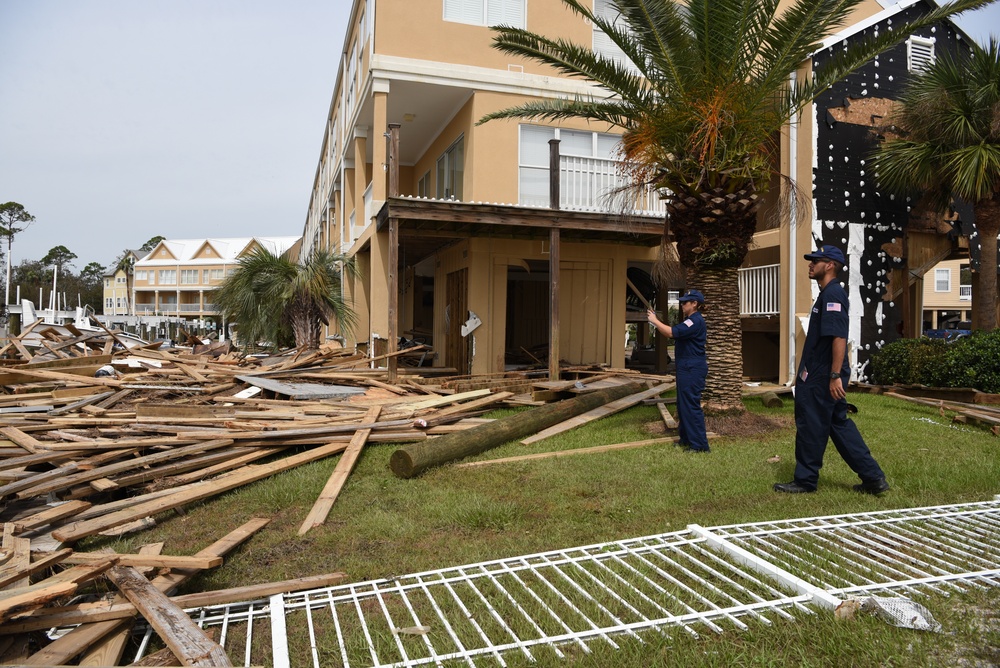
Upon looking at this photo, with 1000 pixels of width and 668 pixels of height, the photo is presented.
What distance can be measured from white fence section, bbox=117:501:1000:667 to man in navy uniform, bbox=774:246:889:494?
3.08 feet

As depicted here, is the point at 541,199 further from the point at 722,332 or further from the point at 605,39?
the point at 722,332

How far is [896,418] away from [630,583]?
7.43 meters

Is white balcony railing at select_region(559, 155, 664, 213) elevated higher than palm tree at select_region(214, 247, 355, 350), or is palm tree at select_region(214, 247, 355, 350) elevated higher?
white balcony railing at select_region(559, 155, 664, 213)

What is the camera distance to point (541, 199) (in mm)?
14539

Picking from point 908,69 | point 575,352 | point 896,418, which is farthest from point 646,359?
point 896,418

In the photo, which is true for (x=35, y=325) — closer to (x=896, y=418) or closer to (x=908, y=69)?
(x=896, y=418)

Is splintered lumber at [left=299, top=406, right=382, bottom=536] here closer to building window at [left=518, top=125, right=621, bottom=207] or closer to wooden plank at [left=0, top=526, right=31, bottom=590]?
wooden plank at [left=0, top=526, right=31, bottom=590]

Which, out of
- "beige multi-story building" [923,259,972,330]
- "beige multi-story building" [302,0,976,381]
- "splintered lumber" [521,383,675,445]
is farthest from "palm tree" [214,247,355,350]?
"beige multi-story building" [923,259,972,330]

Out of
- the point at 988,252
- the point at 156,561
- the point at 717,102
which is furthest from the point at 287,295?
the point at 988,252

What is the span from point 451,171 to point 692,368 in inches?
421

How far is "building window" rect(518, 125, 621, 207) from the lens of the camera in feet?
46.4

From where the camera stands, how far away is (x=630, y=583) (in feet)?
12.0

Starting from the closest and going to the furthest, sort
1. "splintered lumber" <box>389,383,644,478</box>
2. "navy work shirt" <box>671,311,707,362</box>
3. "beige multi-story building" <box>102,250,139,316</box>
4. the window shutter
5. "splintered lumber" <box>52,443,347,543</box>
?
"splintered lumber" <box>52,443,347,543</box>, "splintered lumber" <box>389,383,644,478</box>, "navy work shirt" <box>671,311,707,362</box>, the window shutter, "beige multi-story building" <box>102,250,139,316</box>

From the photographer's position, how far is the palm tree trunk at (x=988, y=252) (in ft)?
39.9
